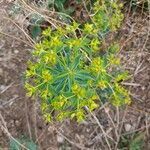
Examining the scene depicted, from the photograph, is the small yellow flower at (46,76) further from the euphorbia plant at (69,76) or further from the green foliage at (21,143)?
the green foliage at (21,143)

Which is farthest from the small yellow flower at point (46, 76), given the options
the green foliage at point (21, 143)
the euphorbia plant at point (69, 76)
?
the green foliage at point (21, 143)

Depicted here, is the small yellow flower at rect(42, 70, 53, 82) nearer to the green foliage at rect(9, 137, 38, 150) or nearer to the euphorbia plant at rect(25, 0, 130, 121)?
the euphorbia plant at rect(25, 0, 130, 121)

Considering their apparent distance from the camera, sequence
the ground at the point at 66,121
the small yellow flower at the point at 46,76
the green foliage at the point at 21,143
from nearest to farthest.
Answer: the small yellow flower at the point at 46,76 → the green foliage at the point at 21,143 → the ground at the point at 66,121

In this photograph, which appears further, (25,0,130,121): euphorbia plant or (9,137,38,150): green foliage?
(9,137,38,150): green foliage

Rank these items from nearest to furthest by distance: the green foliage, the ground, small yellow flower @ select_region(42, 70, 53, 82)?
small yellow flower @ select_region(42, 70, 53, 82), the green foliage, the ground

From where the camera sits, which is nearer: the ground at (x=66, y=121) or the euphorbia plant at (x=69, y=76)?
the euphorbia plant at (x=69, y=76)

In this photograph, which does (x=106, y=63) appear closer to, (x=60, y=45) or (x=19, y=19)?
(x=60, y=45)

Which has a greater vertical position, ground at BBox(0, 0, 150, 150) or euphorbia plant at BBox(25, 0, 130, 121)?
euphorbia plant at BBox(25, 0, 130, 121)

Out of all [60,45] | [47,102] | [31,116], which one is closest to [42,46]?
[60,45]

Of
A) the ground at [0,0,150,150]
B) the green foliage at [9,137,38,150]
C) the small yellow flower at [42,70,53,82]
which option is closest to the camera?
the small yellow flower at [42,70,53,82]

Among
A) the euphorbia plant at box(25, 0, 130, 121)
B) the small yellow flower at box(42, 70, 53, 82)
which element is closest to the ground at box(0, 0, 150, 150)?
the euphorbia plant at box(25, 0, 130, 121)
